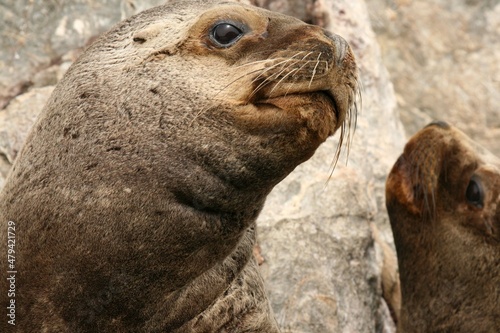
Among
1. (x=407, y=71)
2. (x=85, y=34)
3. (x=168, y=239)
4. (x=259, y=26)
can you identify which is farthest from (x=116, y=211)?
Result: (x=407, y=71)

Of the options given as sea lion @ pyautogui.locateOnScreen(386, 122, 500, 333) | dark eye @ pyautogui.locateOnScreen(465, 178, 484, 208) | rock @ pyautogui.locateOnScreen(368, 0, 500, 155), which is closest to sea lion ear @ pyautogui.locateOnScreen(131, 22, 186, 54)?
sea lion @ pyautogui.locateOnScreen(386, 122, 500, 333)

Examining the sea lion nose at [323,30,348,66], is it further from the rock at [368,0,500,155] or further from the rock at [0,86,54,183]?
the rock at [368,0,500,155]

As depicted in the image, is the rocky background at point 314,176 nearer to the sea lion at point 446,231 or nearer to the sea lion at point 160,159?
the sea lion at point 446,231

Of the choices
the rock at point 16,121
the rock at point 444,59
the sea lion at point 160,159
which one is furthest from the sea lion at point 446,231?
the rock at point 444,59

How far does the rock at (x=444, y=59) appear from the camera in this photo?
36.5 ft

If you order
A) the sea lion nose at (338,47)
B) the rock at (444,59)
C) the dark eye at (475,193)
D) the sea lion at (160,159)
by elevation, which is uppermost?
the sea lion nose at (338,47)

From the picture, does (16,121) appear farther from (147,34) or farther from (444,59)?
(444,59)

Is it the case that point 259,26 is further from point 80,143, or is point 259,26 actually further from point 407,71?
point 407,71

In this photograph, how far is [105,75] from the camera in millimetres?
4676

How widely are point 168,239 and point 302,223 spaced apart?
8.58ft

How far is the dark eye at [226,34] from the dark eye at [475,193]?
279cm

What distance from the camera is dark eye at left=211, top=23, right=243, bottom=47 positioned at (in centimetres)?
455

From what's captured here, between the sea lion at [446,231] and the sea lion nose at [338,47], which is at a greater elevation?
the sea lion nose at [338,47]

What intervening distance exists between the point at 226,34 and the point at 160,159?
2.13 ft
